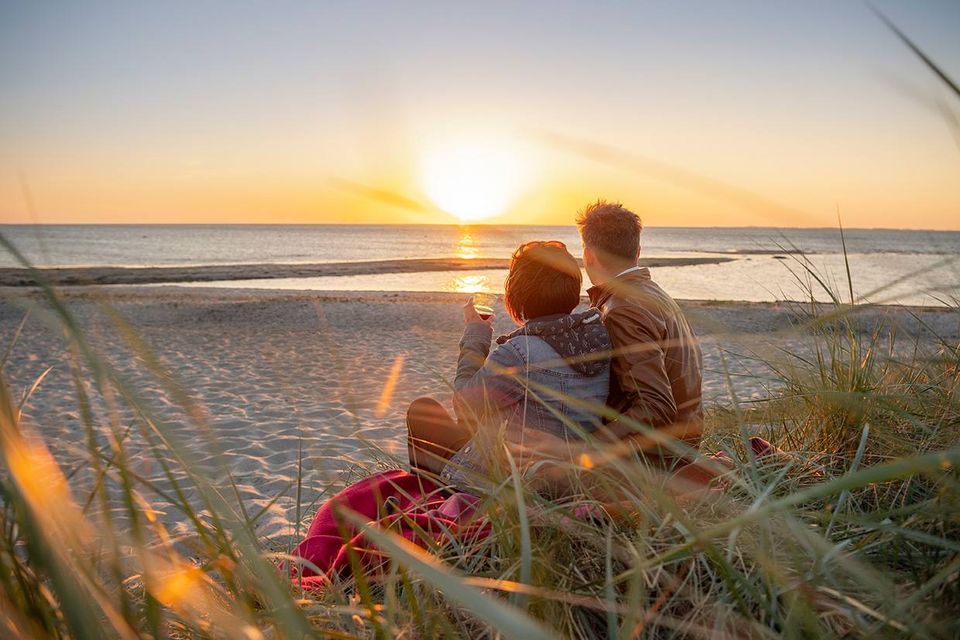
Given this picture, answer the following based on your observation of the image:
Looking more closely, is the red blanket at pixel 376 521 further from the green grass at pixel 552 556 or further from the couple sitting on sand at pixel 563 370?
the green grass at pixel 552 556

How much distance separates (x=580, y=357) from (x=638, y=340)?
0.29 m

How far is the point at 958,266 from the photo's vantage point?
2.01m

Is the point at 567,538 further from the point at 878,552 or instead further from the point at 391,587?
the point at 878,552

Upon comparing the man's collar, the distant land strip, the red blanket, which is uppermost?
the man's collar

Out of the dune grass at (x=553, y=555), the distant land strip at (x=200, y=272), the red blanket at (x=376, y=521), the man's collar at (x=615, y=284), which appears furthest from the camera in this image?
the distant land strip at (x=200, y=272)

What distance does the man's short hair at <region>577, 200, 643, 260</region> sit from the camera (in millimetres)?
2896

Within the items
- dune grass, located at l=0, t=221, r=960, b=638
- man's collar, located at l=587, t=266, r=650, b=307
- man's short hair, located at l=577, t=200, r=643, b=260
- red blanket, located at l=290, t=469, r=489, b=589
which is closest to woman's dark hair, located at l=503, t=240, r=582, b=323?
man's collar, located at l=587, t=266, r=650, b=307

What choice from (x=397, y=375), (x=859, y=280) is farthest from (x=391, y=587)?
(x=859, y=280)

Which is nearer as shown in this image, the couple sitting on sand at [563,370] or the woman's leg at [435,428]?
the couple sitting on sand at [563,370]

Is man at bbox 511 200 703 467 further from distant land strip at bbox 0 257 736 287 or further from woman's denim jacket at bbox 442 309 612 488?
distant land strip at bbox 0 257 736 287

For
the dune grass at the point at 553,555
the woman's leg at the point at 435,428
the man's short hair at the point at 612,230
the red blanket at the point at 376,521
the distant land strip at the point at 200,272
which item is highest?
the man's short hair at the point at 612,230

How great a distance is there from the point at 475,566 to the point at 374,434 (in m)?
3.88

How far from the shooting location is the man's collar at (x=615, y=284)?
9.09 ft

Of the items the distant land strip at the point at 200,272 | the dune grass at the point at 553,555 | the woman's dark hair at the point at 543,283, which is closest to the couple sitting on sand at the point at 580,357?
the woman's dark hair at the point at 543,283
